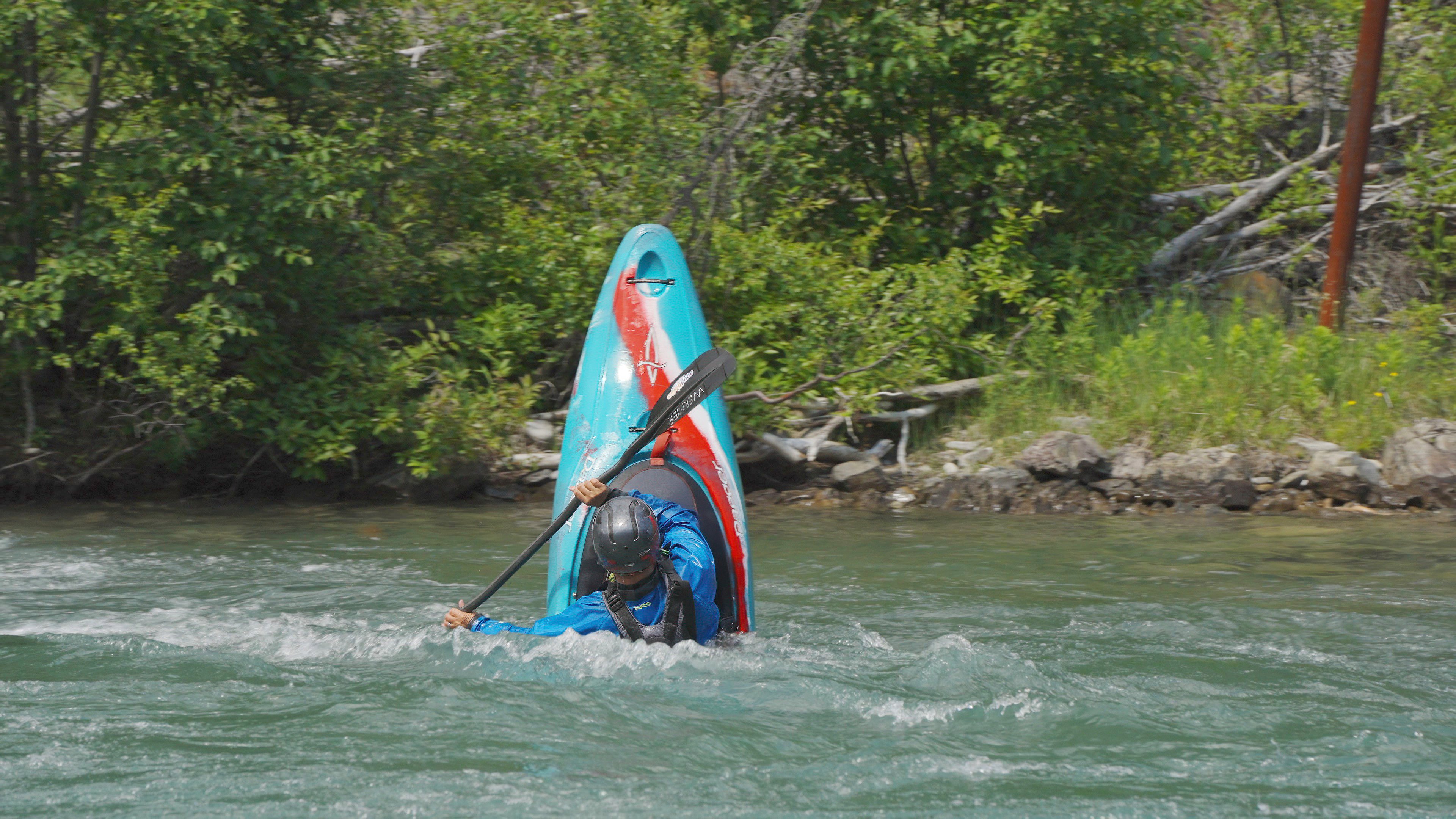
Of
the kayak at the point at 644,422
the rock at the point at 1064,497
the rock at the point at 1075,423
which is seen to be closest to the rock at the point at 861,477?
the rock at the point at 1064,497

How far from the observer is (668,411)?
4.61 meters

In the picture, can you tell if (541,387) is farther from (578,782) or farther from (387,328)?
(578,782)

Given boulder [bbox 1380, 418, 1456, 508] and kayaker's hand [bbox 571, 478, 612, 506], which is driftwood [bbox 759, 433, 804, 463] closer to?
boulder [bbox 1380, 418, 1456, 508]

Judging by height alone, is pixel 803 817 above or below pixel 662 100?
below

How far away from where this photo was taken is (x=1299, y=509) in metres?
7.30

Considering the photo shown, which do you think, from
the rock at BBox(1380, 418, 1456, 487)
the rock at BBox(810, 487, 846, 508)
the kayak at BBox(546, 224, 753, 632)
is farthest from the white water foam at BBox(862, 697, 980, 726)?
the rock at BBox(1380, 418, 1456, 487)

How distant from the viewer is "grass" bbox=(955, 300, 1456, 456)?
310 inches

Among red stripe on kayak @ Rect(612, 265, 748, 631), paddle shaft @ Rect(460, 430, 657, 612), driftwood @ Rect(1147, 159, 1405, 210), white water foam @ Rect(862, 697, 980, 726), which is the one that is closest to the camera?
white water foam @ Rect(862, 697, 980, 726)

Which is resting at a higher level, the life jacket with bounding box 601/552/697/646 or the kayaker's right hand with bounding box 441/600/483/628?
the life jacket with bounding box 601/552/697/646

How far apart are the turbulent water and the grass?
176 cm

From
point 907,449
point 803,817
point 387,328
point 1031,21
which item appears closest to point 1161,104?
point 1031,21

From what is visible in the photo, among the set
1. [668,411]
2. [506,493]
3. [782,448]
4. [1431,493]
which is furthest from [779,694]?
[1431,493]

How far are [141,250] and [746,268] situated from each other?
3853 mm

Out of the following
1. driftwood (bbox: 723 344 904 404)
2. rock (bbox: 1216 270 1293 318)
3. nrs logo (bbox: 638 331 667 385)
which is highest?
rock (bbox: 1216 270 1293 318)
